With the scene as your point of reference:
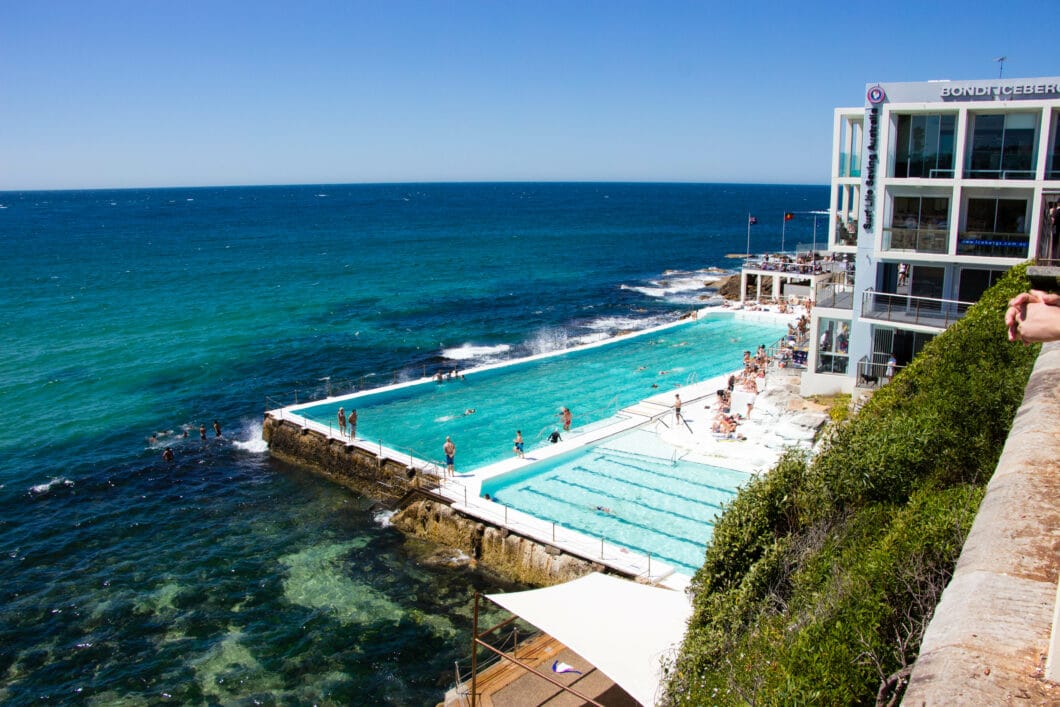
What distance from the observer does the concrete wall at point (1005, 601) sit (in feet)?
16.2

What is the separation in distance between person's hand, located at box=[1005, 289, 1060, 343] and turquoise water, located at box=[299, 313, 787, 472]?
905 inches

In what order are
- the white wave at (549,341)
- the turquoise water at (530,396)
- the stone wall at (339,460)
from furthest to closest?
the white wave at (549,341), the turquoise water at (530,396), the stone wall at (339,460)

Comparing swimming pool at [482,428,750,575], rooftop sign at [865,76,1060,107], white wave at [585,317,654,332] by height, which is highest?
rooftop sign at [865,76,1060,107]

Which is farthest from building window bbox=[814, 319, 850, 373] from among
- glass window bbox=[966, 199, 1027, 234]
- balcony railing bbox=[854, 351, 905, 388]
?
glass window bbox=[966, 199, 1027, 234]

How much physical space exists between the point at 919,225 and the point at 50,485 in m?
33.5

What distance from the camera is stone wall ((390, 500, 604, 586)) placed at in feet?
67.2

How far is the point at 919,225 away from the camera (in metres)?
25.2

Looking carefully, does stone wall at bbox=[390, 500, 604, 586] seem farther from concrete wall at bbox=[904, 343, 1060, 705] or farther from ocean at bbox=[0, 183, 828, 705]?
concrete wall at bbox=[904, 343, 1060, 705]

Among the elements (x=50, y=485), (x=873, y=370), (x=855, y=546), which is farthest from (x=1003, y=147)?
(x=50, y=485)

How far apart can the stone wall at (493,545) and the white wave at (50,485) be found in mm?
14520

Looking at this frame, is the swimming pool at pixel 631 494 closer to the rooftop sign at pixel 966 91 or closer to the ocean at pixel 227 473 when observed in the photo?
the ocean at pixel 227 473

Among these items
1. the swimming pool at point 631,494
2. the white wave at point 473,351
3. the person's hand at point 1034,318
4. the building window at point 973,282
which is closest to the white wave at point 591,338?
the white wave at point 473,351

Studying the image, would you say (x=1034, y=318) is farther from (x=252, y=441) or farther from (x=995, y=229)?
(x=252, y=441)

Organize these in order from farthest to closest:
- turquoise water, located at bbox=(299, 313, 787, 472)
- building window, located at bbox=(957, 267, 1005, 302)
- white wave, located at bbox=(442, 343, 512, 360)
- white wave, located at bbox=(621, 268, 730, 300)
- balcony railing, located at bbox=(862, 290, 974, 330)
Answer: white wave, located at bbox=(621, 268, 730, 300)
white wave, located at bbox=(442, 343, 512, 360)
turquoise water, located at bbox=(299, 313, 787, 472)
balcony railing, located at bbox=(862, 290, 974, 330)
building window, located at bbox=(957, 267, 1005, 302)
